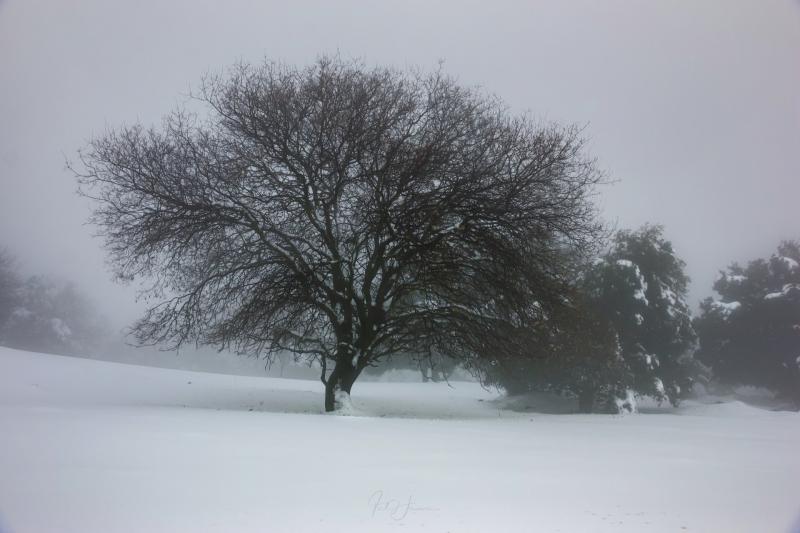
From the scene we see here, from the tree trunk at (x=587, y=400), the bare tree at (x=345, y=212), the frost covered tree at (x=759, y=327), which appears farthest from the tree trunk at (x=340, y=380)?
the frost covered tree at (x=759, y=327)

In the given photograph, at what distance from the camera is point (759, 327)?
28.2 m

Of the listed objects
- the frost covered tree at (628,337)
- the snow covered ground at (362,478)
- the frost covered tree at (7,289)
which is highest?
the frost covered tree at (7,289)

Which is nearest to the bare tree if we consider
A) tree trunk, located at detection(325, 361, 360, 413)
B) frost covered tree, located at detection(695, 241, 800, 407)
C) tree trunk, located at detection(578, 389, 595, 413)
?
tree trunk, located at detection(325, 361, 360, 413)

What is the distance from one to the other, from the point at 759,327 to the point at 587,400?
14.1m

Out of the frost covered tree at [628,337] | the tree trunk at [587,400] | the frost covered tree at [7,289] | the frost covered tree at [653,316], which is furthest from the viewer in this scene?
the frost covered tree at [7,289]

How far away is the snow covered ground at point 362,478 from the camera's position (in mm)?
3875

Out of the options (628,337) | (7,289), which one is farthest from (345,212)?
(7,289)

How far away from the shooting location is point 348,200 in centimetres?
1202

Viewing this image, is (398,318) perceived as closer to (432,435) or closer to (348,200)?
(348,200)

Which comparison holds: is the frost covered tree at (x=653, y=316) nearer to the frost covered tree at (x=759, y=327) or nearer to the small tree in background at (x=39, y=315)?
the frost covered tree at (x=759, y=327)

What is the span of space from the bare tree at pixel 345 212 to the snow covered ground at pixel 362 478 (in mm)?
3855

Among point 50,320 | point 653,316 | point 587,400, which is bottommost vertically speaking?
point 587,400

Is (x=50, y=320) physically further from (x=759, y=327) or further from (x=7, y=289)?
(x=759, y=327)

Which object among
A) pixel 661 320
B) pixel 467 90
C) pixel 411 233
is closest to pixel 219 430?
pixel 411 233
